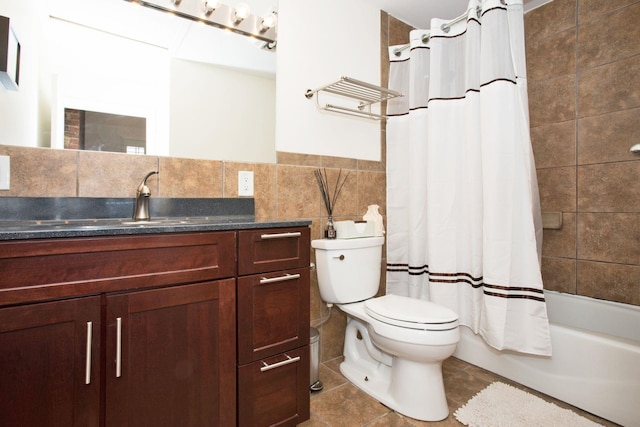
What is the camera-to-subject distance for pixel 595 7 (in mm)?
1881

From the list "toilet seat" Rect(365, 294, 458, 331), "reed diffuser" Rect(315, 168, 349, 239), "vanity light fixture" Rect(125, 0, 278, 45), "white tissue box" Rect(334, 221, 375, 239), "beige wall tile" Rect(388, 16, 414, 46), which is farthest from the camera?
"beige wall tile" Rect(388, 16, 414, 46)

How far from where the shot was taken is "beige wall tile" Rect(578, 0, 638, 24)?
1.80 m

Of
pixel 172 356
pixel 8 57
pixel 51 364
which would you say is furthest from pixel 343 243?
pixel 8 57

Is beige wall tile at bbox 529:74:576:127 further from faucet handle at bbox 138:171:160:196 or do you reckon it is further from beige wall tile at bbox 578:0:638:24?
faucet handle at bbox 138:171:160:196

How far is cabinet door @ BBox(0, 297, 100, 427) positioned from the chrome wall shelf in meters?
1.45


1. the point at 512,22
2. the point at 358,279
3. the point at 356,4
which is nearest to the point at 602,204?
the point at 512,22

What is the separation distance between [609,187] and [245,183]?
2.03 m

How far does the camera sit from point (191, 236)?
3.43ft

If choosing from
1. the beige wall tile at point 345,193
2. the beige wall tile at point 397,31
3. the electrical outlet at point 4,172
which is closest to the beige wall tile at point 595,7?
the beige wall tile at point 397,31

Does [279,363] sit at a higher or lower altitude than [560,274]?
lower

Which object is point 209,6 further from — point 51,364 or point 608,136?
point 608,136

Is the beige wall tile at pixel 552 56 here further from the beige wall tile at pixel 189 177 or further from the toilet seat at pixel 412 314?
the beige wall tile at pixel 189 177

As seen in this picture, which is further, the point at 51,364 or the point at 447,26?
the point at 447,26

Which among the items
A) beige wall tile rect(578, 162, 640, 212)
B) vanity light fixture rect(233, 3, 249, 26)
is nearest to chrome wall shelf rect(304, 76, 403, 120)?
vanity light fixture rect(233, 3, 249, 26)
